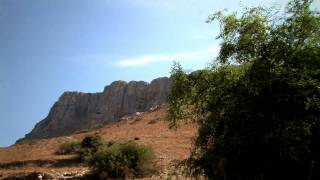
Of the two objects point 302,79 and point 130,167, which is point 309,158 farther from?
point 130,167

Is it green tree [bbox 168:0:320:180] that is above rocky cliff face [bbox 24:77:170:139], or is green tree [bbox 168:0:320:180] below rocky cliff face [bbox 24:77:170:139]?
below

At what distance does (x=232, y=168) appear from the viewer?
12344mm

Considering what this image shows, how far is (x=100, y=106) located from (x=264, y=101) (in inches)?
3557

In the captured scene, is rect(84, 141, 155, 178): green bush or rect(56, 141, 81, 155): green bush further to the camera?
rect(56, 141, 81, 155): green bush

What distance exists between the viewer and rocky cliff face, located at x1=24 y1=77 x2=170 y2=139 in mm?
96188

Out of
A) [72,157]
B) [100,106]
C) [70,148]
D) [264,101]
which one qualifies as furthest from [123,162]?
[100,106]

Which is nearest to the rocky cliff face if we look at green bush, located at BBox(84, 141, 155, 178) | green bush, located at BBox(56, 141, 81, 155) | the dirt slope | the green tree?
the dirt slope

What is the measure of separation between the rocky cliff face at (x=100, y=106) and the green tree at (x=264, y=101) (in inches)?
3038

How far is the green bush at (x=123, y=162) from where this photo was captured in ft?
86.0

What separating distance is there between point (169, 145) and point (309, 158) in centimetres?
2329

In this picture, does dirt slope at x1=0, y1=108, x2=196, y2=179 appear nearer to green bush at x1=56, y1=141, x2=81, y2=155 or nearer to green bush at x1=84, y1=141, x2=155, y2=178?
green bush at x1=56, y1=141, x2=81, y2=155

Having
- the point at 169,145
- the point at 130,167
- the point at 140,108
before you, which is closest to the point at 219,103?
the point at 130,167

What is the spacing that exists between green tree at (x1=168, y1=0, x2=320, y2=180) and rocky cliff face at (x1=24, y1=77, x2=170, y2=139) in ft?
253

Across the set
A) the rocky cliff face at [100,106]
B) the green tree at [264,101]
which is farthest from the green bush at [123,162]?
the rocky cliff face at [100,106]
